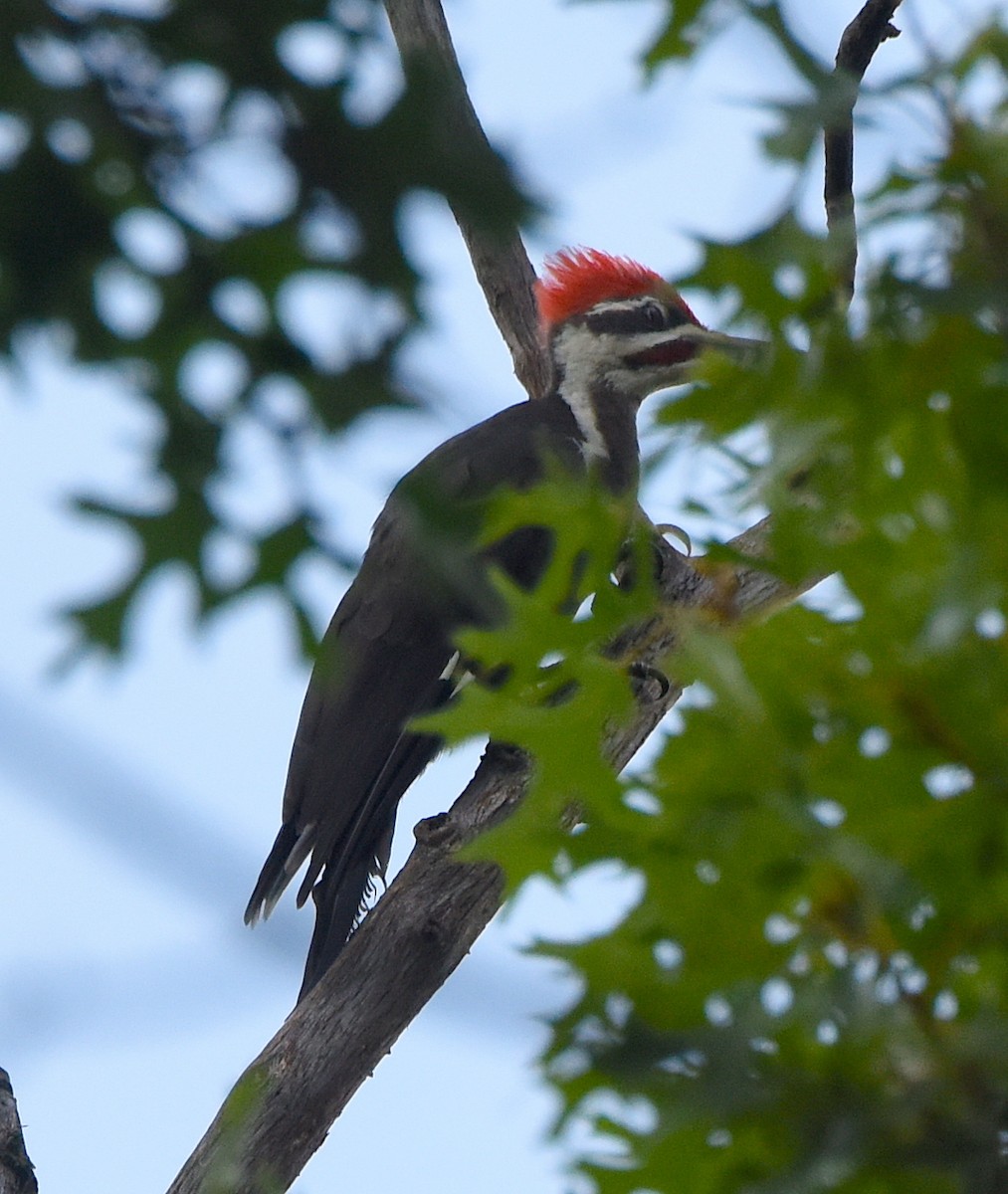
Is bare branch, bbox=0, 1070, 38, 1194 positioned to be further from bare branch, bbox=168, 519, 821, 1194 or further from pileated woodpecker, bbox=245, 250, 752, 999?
pileated woodpecker, bbox=245, 250, 752, 999

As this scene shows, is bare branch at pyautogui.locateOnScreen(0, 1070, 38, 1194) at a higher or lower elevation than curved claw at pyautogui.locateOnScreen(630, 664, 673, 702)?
lower

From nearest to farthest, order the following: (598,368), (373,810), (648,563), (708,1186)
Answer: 1. (708,1186)
2. (648,563)
3. (373,810)
4. (598,368)

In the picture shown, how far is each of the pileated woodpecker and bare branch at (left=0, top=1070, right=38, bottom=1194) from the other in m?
0.63

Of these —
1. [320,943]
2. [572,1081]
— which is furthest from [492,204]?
[320,943]

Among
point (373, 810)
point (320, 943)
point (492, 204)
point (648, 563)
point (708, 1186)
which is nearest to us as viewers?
point (492, 204)

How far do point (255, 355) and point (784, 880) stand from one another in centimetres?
51

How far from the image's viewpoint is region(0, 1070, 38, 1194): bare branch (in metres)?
2.55

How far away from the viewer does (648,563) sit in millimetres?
1378

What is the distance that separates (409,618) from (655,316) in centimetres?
119

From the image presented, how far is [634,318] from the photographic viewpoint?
4.39 meters

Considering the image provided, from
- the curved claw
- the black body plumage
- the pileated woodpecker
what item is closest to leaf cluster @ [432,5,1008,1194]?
the curved claw

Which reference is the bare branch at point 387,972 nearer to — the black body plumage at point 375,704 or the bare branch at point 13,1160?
the bare branch at point 13,1160

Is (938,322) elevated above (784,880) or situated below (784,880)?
above

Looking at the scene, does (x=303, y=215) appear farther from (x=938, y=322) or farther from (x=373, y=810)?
(x=373, y=810)
